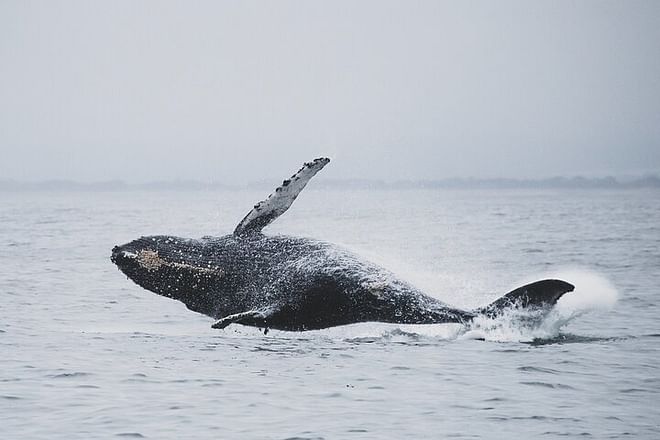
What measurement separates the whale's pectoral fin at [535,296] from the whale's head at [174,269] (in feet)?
13.0

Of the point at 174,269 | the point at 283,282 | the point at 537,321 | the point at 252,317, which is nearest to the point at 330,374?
the point at 252,317

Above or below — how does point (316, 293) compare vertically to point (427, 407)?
above

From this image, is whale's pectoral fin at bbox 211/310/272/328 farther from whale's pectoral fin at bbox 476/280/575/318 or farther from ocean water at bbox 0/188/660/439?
whale's pectoral fin at bbox 476/280/575/318

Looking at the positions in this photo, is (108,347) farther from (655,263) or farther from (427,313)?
(655,263)

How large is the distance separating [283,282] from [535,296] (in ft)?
11.0

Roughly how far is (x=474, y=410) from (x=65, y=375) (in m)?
4.67

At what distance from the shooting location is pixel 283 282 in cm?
1322

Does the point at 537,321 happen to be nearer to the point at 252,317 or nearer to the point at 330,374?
the point at 330,374

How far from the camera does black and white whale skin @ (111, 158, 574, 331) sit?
1260cm

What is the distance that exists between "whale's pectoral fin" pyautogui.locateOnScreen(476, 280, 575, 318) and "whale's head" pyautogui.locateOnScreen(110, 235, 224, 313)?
3.96m

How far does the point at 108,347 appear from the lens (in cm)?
1301

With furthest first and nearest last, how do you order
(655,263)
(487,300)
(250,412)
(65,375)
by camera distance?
(655,263)
(487,300)
(65,375)
(250,412)

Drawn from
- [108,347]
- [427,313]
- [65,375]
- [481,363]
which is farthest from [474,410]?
[108,347]

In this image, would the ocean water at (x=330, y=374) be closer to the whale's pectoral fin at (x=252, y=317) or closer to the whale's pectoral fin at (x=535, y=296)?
Result: the whale's pectoral fin at (x=535, y=296)
